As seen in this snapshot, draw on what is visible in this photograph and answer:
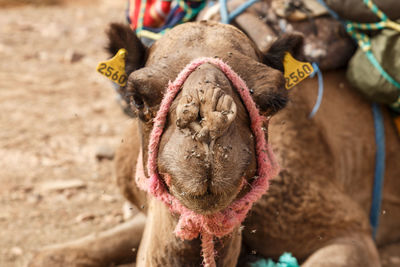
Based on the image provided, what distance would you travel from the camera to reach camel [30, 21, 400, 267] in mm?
1971

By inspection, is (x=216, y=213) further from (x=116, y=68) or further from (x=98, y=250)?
(x=98, y=250)

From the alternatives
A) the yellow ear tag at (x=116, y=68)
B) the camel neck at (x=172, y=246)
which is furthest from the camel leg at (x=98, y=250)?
the yellow ear tag at (x=116, y=68)

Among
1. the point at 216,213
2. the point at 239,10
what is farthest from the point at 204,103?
the point at 239,10

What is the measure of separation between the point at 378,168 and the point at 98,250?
1.87m

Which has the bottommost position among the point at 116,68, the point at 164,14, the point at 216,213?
the point at 164,14

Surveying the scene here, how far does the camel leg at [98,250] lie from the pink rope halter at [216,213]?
137 centimetres

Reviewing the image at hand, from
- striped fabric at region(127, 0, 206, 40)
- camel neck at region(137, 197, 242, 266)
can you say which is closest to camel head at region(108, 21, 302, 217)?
camel neck at region(137, 197, 242, 266)

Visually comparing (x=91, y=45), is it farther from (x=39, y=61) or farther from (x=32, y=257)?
(x=32, y=257)

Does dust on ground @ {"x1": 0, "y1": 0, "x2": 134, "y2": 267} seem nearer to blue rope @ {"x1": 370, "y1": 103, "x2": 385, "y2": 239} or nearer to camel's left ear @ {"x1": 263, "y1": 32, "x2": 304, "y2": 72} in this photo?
blue rope @ {"x1": 370, "y1": 103, "x2": 385, "y2": 239}

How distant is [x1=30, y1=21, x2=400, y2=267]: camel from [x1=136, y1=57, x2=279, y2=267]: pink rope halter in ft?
0.08

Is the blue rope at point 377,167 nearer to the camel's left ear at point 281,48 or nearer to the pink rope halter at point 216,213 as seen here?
the camel's left ear at point 281,48

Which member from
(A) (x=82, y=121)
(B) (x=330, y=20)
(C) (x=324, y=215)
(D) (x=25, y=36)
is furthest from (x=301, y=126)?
(D) (x=25, y=36)

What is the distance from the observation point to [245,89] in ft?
7.22

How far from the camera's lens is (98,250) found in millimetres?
3566
